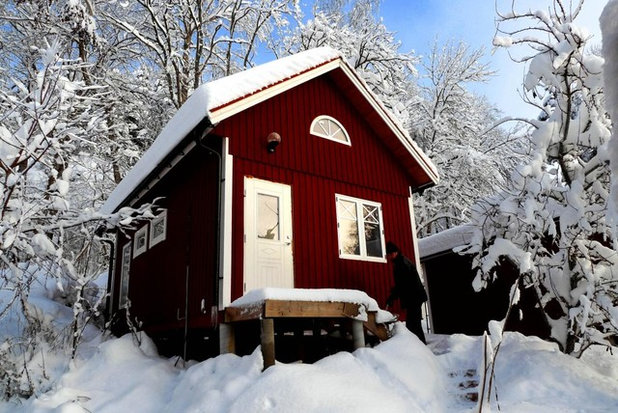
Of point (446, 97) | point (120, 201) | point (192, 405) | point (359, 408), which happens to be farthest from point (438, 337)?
point (446, 97)

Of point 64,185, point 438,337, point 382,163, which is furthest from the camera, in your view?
point 382,163

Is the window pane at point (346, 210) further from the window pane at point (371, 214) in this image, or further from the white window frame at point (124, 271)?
the white window frame at point (124, 271)

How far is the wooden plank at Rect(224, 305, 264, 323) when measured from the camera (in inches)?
212

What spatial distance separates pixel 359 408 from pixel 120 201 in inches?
324

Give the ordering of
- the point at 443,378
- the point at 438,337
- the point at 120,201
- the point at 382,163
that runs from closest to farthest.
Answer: the point at 443,378, the point at 438,337, the point at 382,163, the point at 120,201

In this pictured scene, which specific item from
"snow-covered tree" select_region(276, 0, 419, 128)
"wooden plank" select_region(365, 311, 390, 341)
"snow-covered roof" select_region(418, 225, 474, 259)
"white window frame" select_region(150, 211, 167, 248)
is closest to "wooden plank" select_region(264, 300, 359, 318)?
"wooden plank" select_region(365, 311, 390, 341)

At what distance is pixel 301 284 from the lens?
7.39 m

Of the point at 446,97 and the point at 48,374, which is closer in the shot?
the point at 48,374

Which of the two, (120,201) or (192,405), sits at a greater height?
(120,201)

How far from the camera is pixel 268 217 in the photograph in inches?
294

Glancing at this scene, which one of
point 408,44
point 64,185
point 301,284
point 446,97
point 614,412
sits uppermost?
point 408,44

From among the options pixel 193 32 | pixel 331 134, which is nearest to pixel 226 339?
pixel 331 134

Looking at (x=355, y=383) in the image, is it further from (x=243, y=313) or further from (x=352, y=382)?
(x=243, y=313)

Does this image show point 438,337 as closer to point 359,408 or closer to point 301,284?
point 301,284
